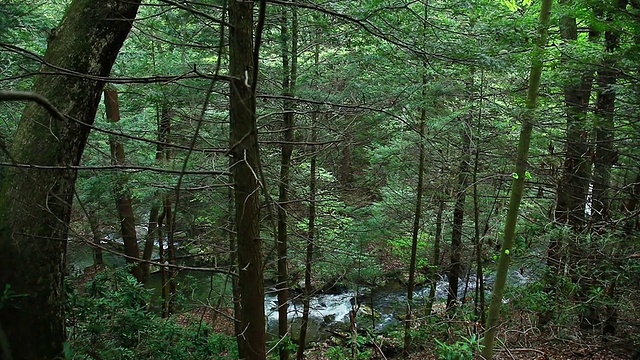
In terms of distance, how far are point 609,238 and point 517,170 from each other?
5.67ft

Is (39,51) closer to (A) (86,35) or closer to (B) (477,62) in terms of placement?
(A) (86,35)

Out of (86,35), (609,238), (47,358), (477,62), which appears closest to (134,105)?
(86,35)

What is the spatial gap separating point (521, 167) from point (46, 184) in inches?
191

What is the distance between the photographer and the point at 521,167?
455 cm

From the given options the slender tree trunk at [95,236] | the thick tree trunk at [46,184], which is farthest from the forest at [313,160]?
the slender tree trunk at [95,236]

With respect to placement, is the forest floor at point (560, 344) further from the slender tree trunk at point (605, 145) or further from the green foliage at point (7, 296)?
the green foliage at point (7, 296)

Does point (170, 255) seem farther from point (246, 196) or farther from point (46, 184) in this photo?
point (246, 196)

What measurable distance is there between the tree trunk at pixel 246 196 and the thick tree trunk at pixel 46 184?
1.20 m

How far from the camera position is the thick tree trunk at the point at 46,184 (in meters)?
3.08

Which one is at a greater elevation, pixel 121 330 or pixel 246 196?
pixel 246 196

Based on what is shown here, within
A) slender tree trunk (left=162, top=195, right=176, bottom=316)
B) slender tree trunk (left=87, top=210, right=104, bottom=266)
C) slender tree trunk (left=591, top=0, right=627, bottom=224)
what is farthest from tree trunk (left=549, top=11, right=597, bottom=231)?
slender tree trunk (left=87, top=210, right=104, bottom=266)

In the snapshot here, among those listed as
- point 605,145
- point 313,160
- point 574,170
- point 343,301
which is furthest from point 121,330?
point 343,301

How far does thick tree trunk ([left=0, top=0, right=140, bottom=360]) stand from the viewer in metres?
3.08

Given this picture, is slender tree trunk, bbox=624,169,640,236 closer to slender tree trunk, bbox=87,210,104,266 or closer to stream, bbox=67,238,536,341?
stream, bbox=67,238,536,341
